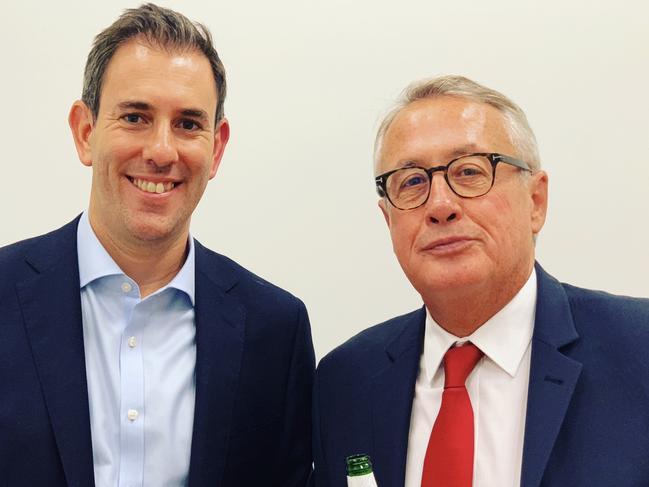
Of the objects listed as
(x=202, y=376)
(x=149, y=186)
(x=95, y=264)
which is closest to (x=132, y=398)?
(x=202, y=376)

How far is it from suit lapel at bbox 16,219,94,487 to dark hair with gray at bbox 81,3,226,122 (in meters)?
0.36

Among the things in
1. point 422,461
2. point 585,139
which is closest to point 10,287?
point 422,461

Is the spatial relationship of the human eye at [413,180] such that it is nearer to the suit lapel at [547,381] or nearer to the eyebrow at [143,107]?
the suit lapel at [547,381]

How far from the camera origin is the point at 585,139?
249cm

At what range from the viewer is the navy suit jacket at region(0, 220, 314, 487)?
1735 mm

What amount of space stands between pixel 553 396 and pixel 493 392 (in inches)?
5.5

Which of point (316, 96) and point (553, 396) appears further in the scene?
point (316, 96)

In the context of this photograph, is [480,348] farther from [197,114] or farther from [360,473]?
[197,114]

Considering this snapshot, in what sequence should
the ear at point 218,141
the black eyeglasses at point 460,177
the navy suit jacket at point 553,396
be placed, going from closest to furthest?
the navy suit jacket at point 553,396 < the black eyeglasses at point 460,177 < the ear at point 218,141

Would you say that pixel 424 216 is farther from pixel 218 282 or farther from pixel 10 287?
pixel 10 287

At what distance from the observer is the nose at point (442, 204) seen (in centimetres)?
180

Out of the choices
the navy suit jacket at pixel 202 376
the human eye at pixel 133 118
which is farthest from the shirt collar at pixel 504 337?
the human eye at pixel 133 118

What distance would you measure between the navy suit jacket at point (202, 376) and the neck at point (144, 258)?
8cm

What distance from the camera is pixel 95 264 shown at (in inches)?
75.7
